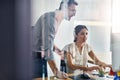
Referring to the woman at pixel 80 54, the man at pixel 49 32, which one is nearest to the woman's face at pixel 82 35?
the woman at pixel 80 54

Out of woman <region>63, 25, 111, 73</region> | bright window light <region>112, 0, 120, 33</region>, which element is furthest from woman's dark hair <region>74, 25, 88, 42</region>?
bright window light <region>112, 0, 120, 33</region>

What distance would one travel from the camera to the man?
3.91 ft

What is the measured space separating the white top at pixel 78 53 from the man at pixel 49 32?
9 centimetres

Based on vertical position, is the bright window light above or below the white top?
above

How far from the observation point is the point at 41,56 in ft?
3.96

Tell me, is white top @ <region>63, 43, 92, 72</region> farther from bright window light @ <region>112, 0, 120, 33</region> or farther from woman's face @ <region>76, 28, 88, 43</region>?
bright window light @ <region>112, 0, 120, 33</region>

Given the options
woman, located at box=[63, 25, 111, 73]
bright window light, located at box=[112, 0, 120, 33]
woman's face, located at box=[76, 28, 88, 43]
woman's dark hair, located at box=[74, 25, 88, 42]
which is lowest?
woman, located at box=[63, 25, 111, 73]

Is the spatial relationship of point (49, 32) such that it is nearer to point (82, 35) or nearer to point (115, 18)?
point (82, 35)

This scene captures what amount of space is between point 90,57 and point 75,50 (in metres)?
0.11

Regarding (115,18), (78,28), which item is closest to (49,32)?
(78,28)

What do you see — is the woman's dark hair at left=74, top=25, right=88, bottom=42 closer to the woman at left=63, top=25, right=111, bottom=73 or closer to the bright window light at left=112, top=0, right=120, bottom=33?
the woman at left=63, top=25, right=111, bottom=73

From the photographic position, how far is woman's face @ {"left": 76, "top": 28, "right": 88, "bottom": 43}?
1259 mm

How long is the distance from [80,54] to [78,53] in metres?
0.01

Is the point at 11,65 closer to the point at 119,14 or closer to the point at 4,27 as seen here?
the point at 4,27
